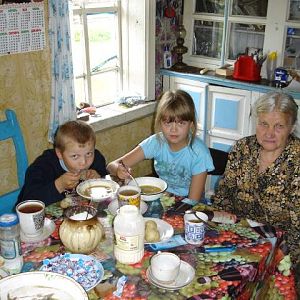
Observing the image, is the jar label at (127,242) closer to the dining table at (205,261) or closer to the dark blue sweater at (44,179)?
the dining table at (205,261)

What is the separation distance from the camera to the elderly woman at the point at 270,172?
6.09 feet

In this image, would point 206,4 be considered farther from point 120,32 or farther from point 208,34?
point 120,32

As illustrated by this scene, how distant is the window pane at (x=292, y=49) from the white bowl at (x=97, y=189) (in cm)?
180

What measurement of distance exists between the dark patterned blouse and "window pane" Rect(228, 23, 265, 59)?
52.2 inches

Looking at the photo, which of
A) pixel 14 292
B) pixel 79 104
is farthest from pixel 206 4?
pixel 14 292

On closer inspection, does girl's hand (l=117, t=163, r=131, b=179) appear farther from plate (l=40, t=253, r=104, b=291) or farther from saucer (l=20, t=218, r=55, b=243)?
plate (l=40, t=253, r=104, b=291)

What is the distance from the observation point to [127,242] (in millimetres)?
1272

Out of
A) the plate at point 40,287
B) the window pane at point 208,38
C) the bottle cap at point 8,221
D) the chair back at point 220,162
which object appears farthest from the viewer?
the window pane at point 208,38

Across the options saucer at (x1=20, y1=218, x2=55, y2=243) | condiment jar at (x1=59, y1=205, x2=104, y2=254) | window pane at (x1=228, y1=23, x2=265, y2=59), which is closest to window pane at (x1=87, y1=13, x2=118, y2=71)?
window pane at (x1=228, y1=23, x2=265, y2=59)

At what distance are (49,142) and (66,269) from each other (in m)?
1.47

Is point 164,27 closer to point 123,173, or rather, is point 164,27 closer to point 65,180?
point 123,173

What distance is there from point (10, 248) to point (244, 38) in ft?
7.98

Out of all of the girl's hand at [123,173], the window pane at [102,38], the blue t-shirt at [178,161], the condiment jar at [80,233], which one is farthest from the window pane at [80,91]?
the condiment jar at [80,233]

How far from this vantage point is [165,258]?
1.26 meters
